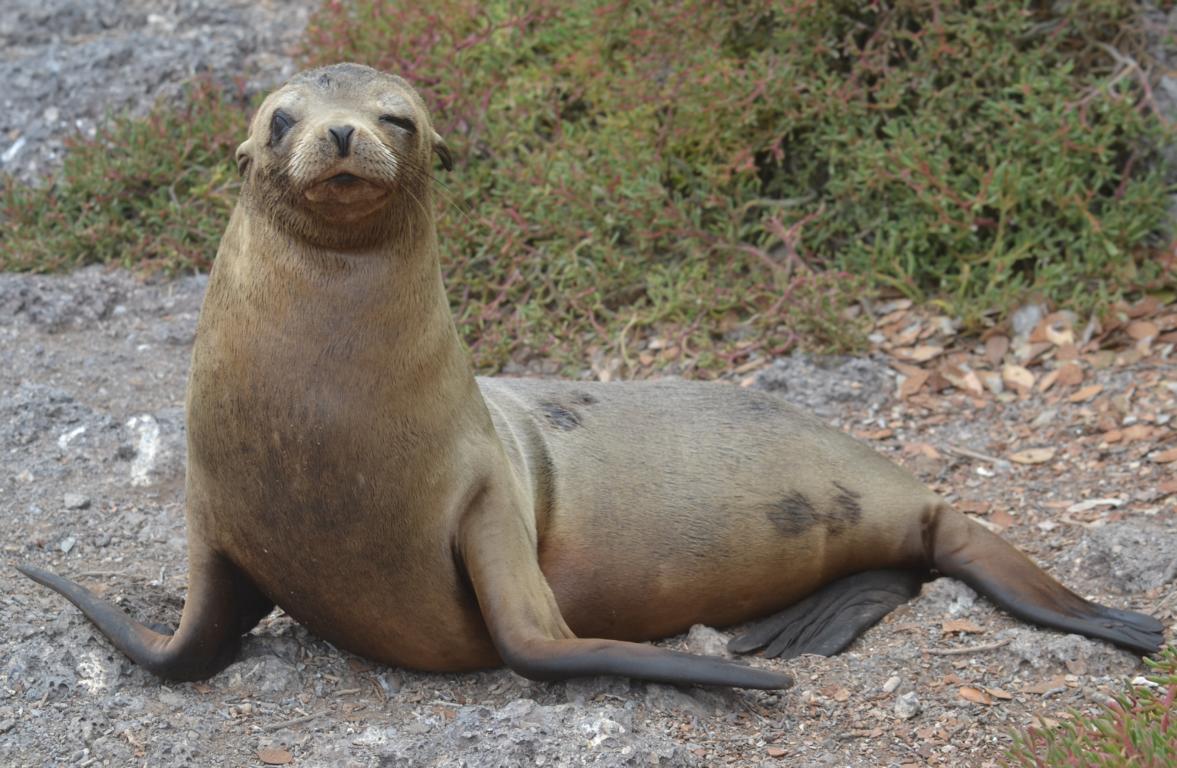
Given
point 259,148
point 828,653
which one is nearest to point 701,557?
point 828,653

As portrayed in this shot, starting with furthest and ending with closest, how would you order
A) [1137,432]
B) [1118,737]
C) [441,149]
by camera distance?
[1137,432] < [441,149] < [1118,737]

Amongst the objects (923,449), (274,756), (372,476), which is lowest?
(923,449)

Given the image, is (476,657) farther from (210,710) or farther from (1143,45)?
(1143,45)

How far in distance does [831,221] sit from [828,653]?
271cm

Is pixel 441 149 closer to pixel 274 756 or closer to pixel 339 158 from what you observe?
pixel 339 158

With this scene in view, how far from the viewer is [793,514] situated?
421 centimetres

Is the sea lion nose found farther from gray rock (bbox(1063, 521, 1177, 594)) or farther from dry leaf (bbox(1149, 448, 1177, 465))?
dry leaf (bbox(1149, 448, 1177, 465))

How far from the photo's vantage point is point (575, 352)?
586cm

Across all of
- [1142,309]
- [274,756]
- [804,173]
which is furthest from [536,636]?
[804,173]

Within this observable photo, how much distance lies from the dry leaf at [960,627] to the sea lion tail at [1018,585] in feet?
0.33

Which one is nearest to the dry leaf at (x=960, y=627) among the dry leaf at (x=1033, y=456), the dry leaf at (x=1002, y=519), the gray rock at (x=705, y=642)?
the gray rock at (x=705, y=642)

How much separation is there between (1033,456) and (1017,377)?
1.59 feet

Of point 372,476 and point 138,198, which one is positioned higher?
point 372,476

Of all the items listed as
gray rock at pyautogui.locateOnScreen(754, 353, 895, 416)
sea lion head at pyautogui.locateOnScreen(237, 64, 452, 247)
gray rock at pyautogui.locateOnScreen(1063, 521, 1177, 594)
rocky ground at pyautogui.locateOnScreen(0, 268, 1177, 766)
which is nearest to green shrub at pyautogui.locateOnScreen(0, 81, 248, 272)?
rocky ground at pyautogui.locateOnScreen(0, 268, 1177, 766)
